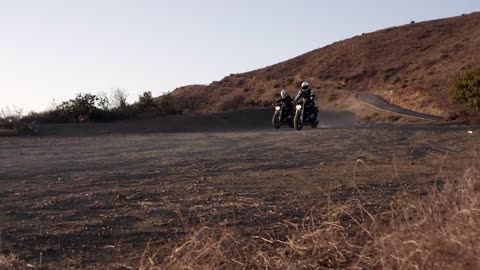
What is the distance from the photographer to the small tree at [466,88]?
43.2 m

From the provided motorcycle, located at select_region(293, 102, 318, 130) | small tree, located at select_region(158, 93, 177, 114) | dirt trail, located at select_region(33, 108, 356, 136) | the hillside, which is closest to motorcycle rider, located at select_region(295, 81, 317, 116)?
motorcycle, located at select_region(293, 102, 318, 130)

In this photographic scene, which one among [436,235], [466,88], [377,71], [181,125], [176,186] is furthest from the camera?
[377,71]

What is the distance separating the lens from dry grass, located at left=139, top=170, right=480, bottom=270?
6062 mm

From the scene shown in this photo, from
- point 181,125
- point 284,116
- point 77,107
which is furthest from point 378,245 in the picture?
Answer: point 77,107

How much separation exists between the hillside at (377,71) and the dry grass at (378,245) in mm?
48761

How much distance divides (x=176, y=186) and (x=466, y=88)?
117 ft

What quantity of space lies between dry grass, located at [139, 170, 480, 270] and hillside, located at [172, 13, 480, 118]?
48.8m

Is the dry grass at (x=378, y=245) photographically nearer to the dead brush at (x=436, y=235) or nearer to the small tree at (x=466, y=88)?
the dead brush at (x=436, y=235)

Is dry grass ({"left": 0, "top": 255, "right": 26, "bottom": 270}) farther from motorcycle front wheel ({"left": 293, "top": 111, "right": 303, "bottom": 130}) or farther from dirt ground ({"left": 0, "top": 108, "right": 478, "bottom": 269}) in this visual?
motorcycle front wheel ({"left": 293, "top": 111, "right": 303, "bottom": 130})

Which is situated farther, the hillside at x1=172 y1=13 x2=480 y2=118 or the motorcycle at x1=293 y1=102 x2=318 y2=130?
the hillside at x1=172 y1=13 x2=480 y2=118

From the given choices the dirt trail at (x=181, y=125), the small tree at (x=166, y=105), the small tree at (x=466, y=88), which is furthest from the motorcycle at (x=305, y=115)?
the small tree at (x=166, y=105)

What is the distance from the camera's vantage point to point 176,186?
1205 cm

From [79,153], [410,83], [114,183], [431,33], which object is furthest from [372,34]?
[114,183]

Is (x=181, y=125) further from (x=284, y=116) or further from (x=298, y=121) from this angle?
(x=298, y=121)
